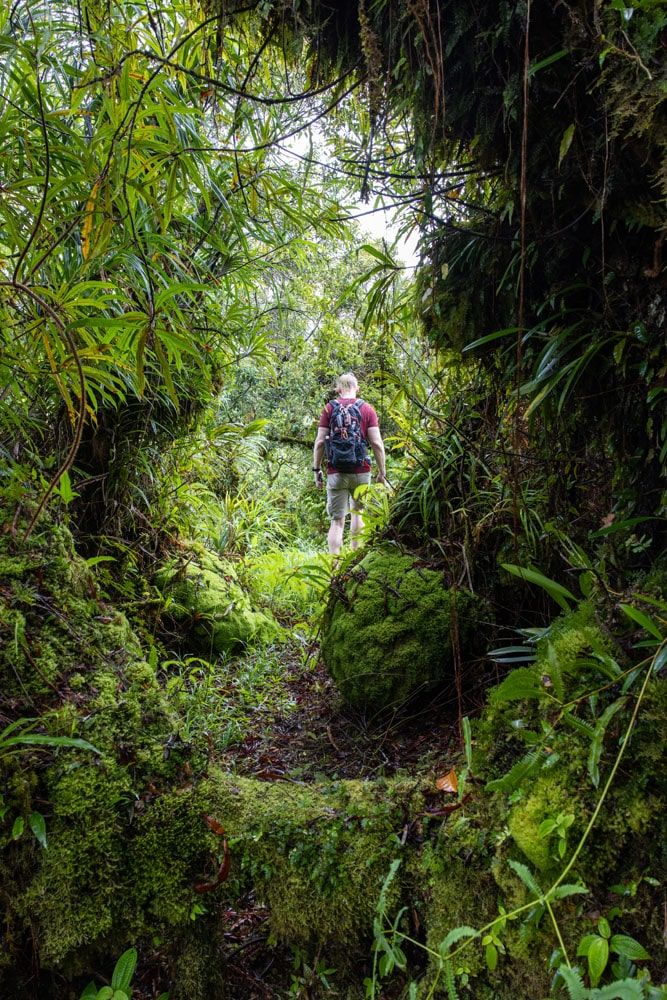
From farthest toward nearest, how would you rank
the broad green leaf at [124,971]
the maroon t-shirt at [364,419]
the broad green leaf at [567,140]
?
the maroon t-shirt at [364,419] → the broad green leaf at [124,971] → the broad green leaf at [567,140]

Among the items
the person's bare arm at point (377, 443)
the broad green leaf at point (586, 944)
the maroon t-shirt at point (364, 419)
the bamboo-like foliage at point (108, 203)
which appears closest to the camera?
the broad green leaf at point (586, 944)

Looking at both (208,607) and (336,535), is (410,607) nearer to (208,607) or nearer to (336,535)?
(208,607)

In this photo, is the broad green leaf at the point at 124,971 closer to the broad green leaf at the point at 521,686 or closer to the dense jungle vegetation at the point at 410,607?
the dense jungle vegetation at the point at 410,607

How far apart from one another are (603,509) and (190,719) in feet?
6.21

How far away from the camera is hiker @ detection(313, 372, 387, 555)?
16.2 ft

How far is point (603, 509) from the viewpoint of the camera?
1503 mm

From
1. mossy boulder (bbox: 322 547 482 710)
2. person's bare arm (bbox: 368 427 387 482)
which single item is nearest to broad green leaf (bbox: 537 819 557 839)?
mossy boulder (bbox: 322 547 482 710)

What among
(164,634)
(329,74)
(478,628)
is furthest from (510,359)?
(164,634)

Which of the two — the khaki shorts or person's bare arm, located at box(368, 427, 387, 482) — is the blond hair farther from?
the khaki shorts

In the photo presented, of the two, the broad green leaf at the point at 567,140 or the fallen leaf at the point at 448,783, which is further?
→ the fallen leaf at the point at 448,783

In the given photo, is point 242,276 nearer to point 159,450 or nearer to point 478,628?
point 159,450

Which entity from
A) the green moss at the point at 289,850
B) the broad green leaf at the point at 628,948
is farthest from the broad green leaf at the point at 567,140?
the green moss at the point at 289,850

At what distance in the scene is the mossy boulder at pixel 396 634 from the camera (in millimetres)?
2145

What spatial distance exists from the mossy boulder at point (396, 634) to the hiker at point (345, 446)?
237 centimetres
